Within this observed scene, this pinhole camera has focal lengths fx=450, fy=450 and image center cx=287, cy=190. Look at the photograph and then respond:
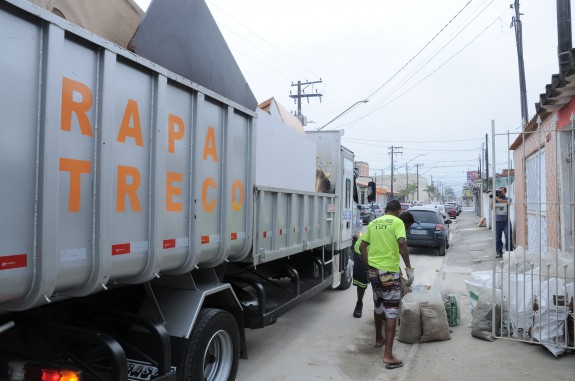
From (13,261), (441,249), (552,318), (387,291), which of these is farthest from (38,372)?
(441,249)

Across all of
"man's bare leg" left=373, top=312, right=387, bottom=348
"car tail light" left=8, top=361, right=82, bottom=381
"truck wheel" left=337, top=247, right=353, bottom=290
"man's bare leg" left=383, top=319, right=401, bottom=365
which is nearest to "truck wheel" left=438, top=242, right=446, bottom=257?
"truck wheel" left=337, top=247, right=353, bottom=290

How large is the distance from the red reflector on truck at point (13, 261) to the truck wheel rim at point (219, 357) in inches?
72.9

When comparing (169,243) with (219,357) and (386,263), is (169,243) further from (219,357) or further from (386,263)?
(386,263)

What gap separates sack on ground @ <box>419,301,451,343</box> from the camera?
206 inches

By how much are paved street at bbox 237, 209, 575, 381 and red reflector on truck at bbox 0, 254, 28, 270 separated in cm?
288

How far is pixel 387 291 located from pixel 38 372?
11.3 ft

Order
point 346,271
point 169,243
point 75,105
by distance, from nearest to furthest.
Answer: point 75,105
point 169,243
point 346,271

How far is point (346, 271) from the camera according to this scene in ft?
27.8

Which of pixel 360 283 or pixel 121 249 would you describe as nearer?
pixel 121 249

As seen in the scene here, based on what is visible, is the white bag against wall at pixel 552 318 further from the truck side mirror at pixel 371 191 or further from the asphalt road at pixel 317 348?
the truck side mirror at pixel 371 191

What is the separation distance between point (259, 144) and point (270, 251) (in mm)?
1113

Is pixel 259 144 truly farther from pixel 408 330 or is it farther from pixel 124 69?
pixel 408 330

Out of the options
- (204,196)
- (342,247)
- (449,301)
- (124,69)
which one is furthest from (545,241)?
(124,69)

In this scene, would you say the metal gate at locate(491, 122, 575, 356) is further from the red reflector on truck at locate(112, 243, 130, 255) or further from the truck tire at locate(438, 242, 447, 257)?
the truck tire at locate(438, 242, 447, 257)
